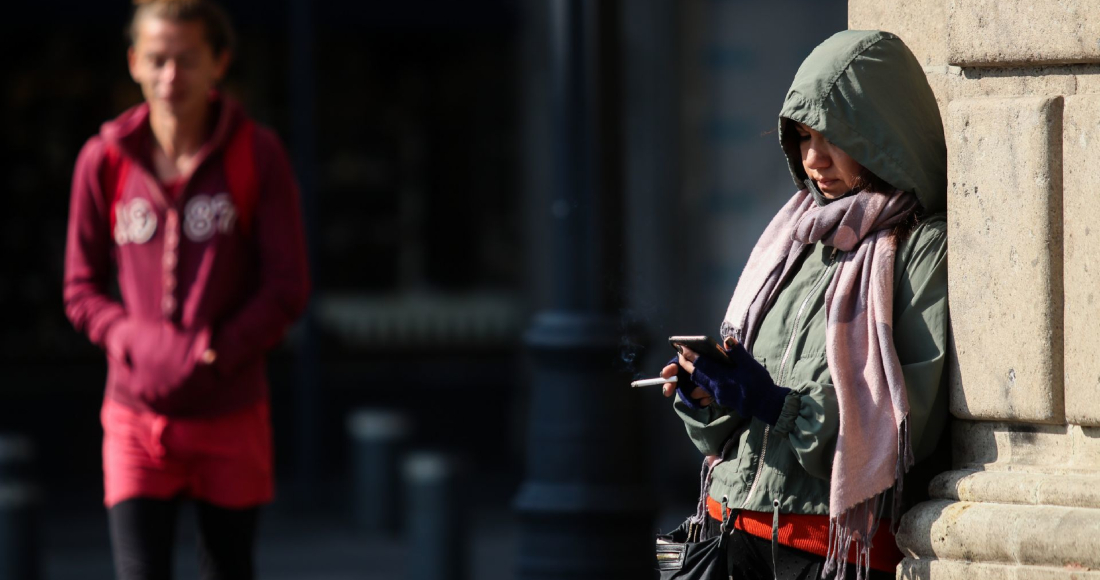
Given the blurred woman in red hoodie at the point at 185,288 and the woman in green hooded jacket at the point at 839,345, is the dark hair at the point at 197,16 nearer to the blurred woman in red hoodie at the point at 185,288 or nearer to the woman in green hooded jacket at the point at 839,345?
the blurred woman in red hoodie at the point at 185,288

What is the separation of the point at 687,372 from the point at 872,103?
580 millimetres

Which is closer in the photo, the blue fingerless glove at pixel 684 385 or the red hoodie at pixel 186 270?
the blue fingerless glove at pixel 684 385

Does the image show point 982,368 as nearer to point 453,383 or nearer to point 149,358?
point 149,358

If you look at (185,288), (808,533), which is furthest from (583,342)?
(808,533)

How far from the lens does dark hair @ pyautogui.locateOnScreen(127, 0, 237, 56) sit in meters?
4.69

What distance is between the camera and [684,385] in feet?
10.0

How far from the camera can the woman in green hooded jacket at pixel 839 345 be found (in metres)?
2.91

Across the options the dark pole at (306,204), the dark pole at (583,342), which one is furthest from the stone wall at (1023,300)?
the dark pole at (306,204)

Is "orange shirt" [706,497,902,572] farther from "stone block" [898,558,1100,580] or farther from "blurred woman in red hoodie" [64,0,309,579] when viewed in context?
"blurred woman in red hoodie" [64,0,309,579]

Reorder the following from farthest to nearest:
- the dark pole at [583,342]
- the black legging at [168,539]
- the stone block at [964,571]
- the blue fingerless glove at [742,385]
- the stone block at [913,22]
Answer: the dark pole at [583,342] < the black legging at [168,539] < the stone block at [913,22] < the stone block at [964,571] < the blue fingerless glove at [742,385]

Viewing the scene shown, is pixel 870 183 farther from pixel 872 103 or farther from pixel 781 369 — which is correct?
pixel 781 369

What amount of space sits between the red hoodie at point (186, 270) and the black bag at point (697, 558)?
1728 mm

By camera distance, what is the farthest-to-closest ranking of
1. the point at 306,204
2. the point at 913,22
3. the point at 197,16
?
1. the point at 306,204
2. the point at 197,16
3. the point at 913,22

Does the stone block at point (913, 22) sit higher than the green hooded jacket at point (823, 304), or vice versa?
the stone block at point (913, 22)
